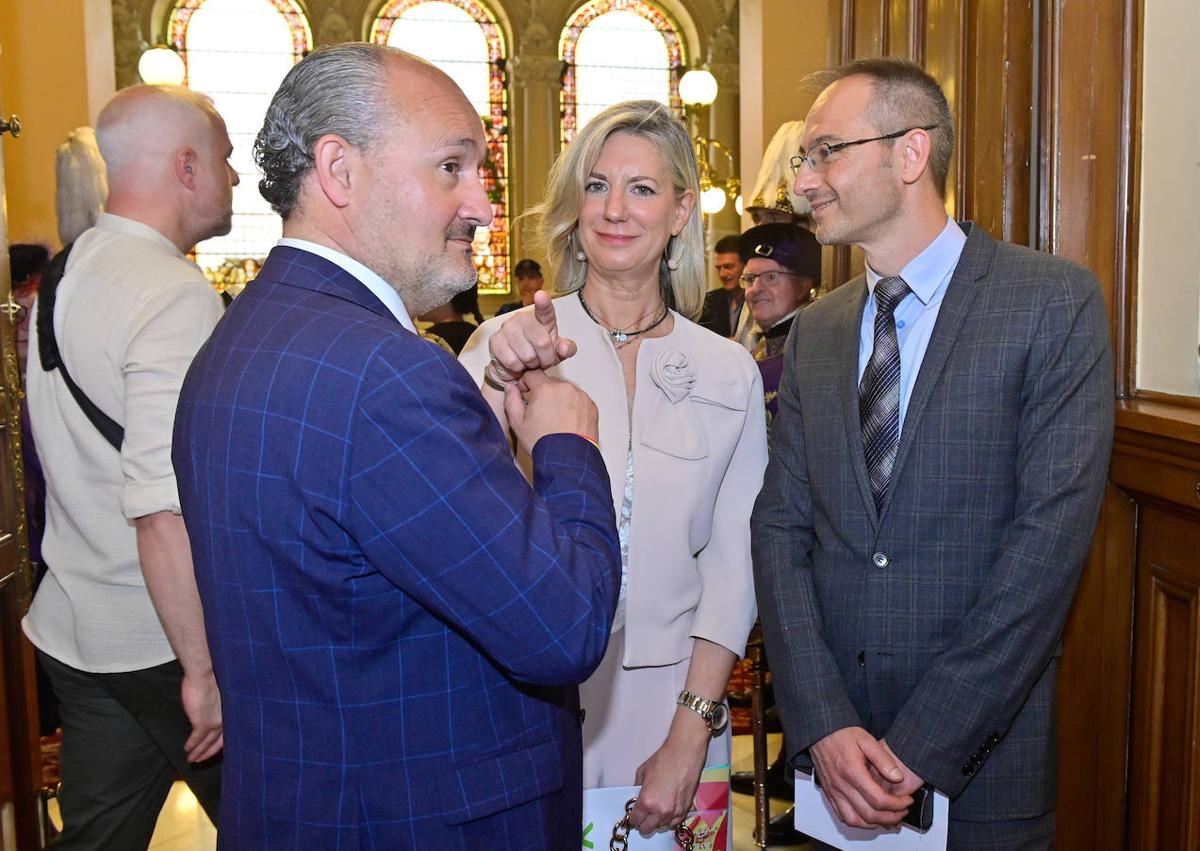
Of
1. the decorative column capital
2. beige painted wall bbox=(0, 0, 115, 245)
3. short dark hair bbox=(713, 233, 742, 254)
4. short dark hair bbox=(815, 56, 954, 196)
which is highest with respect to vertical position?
the decorative column capital

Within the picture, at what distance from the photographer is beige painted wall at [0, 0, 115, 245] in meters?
6.66

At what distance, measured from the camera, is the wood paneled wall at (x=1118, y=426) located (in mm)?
2062

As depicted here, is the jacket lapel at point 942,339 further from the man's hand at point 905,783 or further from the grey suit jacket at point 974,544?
the man's hand at point 905,783

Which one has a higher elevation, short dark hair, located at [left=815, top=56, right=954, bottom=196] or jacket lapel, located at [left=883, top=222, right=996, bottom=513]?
short dark hair, located at [left=815, top=56, right=954, bottom=196]

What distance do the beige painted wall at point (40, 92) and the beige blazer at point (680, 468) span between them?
569 cm

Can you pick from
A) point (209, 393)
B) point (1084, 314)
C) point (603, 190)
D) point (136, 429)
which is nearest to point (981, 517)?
point (1084, 314)

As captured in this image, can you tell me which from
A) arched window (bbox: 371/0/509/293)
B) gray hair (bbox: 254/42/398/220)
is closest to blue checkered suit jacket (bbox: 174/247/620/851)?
gray hair (bbox: 254/42/398/220)

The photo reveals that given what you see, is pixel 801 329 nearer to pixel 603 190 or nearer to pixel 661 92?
pixel 603 190

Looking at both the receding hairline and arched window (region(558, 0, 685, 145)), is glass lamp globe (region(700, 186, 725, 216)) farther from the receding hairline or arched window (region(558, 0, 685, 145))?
the receding hairline

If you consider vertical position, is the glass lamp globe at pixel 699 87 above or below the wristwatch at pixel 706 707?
above

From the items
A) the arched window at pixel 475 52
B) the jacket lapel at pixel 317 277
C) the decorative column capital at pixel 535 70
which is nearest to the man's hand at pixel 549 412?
the jacket lapel at pixel 317 277

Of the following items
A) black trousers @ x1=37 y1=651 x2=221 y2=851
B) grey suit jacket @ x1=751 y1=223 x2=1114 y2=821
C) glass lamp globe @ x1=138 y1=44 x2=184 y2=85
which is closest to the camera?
grey suit jacket @ x1=751 y1=223 x2=1114 y2=821

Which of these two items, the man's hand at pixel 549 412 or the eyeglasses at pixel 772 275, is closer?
the man's hand at pixel 549 412

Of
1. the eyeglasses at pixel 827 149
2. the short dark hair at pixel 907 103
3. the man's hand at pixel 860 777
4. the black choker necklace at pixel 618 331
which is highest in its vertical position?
the short dark hair at pixel 907 103
